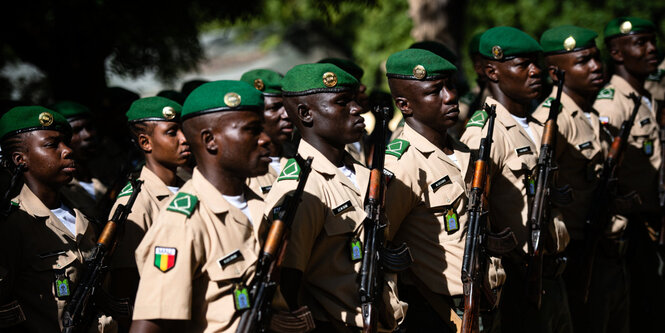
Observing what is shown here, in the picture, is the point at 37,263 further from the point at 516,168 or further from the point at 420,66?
the point at 516,168

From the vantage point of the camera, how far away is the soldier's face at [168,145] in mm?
4906

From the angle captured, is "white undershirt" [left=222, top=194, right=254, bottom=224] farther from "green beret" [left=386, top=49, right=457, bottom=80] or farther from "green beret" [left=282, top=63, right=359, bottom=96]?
"green beret" [left=386, top=49, right=457, bottom=80]

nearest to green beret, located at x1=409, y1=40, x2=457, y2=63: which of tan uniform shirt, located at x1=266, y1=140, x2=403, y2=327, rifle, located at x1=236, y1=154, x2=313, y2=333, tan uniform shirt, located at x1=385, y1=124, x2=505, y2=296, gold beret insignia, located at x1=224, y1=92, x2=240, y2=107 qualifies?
tan uniform shirt, located at x1=385, y1=124, x2=505, y2=296

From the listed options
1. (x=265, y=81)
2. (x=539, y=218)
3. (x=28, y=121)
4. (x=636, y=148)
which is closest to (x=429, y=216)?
(x=539, y=218)

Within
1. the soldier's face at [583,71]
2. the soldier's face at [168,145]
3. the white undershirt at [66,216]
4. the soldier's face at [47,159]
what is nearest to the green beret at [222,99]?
the soldier's face at [47,159]

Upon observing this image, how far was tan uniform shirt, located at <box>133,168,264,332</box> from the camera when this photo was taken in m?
2.92

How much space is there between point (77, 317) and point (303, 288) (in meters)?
1.26

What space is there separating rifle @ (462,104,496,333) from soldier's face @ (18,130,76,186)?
2.56 meters

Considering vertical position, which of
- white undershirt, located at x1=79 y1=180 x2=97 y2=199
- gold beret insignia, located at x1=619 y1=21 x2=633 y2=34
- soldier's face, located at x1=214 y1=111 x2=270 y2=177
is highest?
gold beret insignia, located at x1=619 y1=21 x2=633 y2=34

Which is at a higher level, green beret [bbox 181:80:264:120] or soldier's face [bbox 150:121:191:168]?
green beret [bbox 181:80:264:120]

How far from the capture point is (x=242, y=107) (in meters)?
3.25

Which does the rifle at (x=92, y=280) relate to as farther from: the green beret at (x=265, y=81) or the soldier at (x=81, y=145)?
the green beret at (x=265, y=81)

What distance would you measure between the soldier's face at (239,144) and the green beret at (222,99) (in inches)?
1.4

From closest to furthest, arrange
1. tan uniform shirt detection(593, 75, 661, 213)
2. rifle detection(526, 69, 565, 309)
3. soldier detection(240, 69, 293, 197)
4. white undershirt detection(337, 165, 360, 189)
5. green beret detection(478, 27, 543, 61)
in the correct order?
white undershirt detection(337, 165, 360, 189), rifle detection(526, 69, 565, 309), green beret detection(478, 27, 543, 61), soldier detection(240, 69, 293, 197), tan uniform shirt detection(593, 75, 661, 213)
